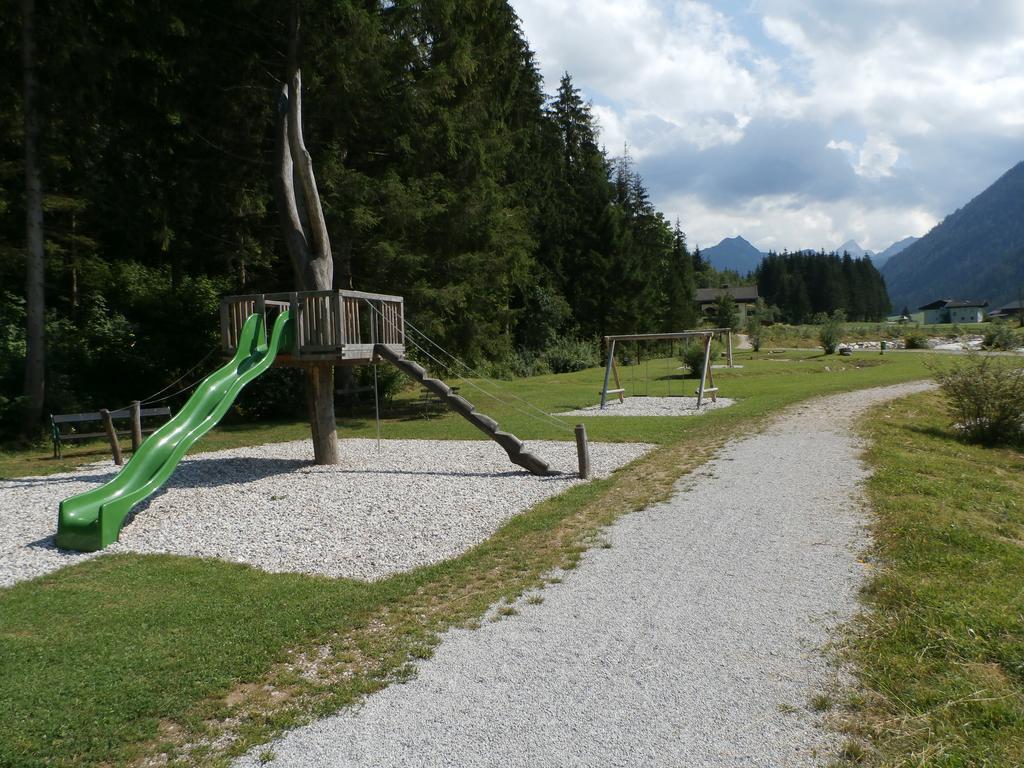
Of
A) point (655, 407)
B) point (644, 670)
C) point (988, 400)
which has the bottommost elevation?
point (644, 670)

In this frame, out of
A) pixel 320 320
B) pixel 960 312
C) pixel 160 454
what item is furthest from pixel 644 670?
pixel 960 312

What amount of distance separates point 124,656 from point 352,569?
222 cm

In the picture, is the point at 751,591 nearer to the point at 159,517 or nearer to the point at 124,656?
the point at 124,656

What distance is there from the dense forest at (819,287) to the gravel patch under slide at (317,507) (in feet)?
353

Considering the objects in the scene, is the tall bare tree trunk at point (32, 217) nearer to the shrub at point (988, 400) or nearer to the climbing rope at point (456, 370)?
the climbing rope at point (456, 370)

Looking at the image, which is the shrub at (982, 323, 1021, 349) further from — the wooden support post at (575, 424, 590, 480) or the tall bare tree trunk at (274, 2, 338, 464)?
the tall bare tree trunk at (274, 2, 338, 464)

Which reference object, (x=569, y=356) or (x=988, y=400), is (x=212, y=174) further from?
(x=569, y=356)

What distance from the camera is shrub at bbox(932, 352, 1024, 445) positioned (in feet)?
45.0

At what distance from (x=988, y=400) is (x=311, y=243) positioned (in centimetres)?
1313

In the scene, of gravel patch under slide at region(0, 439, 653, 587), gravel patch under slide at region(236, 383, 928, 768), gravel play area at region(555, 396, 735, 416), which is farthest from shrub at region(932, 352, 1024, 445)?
gravel patch under slide at region(236, 383, 928, 768)

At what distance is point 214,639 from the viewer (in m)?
4.93

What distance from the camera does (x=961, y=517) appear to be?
7.45m

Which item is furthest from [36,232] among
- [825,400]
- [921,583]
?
[825,400]

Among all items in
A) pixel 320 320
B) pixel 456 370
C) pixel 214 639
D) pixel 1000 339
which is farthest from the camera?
pixel 1000 339
